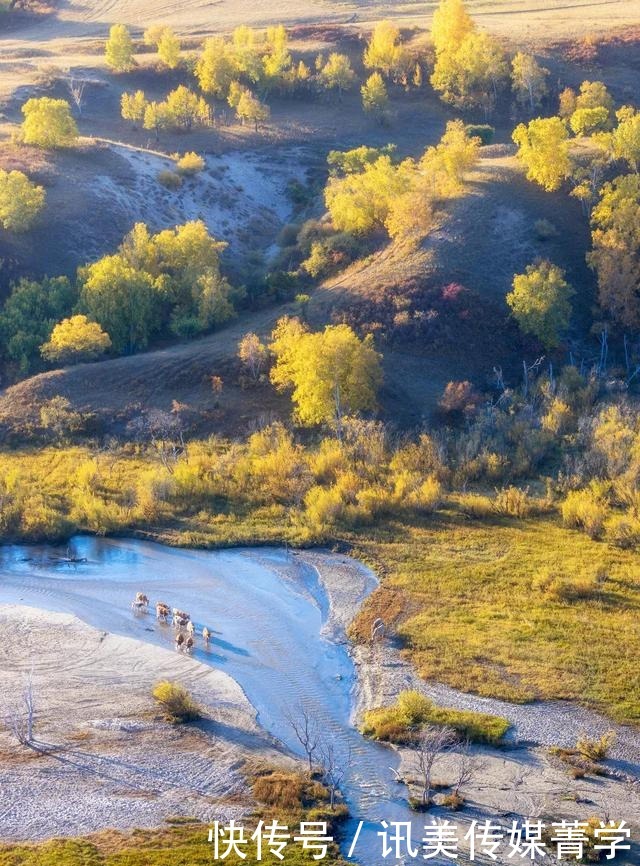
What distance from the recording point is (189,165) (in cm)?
8894

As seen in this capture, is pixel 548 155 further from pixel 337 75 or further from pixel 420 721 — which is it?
pixel 420 721

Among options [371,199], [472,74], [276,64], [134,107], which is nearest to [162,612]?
[371,199]

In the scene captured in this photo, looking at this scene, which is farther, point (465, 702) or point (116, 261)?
point (116, 261)

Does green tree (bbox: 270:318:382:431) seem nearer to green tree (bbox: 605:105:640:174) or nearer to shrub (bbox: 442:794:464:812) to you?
shrub (bbox: 442:794:464:812)

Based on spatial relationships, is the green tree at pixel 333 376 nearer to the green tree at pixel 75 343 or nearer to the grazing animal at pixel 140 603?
the green tree at pixel 75 343

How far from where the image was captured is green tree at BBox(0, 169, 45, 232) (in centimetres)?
7306

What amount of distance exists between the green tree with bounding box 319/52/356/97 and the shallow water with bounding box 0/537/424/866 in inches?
3027

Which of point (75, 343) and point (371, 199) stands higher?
point (371, 199)

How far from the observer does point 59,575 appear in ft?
141

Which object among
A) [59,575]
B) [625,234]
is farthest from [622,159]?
[59,575]

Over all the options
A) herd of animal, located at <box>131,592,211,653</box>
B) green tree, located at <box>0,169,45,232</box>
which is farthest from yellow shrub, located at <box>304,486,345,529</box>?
green tree, located at <box>0,169,45,232</box>

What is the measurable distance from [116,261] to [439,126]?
160 ft

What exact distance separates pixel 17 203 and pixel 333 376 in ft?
115

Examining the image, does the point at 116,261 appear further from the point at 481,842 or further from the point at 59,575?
the point at 481,842
